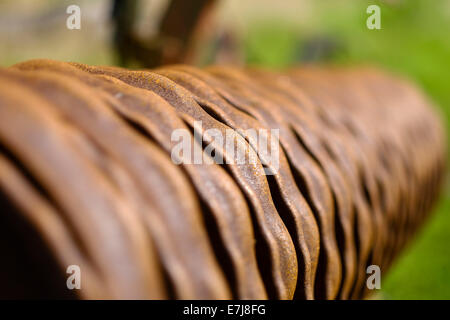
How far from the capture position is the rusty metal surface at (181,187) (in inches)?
9.9

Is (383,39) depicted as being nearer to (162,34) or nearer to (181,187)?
(162,34)

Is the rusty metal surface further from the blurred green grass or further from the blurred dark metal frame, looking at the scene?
the blurred green grass

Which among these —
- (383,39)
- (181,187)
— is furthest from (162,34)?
(383,39)

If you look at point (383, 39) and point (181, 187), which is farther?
point (383, 39)

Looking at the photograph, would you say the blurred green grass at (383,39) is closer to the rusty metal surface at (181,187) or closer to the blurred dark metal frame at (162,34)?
the blurred dark metal frame at (162,34)

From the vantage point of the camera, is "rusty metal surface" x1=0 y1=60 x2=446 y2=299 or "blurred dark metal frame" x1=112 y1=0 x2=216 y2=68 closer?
"rusty metal surface" x1=0 y1=60 x2=446 y2=299

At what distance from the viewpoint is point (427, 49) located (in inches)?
91.2

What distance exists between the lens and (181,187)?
30 cm

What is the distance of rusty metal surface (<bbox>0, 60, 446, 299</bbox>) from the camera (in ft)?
0.83

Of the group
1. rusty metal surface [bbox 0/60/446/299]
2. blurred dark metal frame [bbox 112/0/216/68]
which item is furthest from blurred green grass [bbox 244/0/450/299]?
rusty metal surface [bbox 0/60/446/299]

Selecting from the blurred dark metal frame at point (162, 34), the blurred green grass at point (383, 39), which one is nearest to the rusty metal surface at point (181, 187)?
the blurred dark metal frame at point (162, 34)

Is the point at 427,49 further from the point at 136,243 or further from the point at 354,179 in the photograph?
the point at 136,243

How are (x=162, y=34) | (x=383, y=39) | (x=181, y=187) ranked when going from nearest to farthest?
(x=181, y=187) < (x=162, y=34) < (x=383, y=39)

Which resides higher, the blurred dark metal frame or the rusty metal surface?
the blurred dark metal frame
